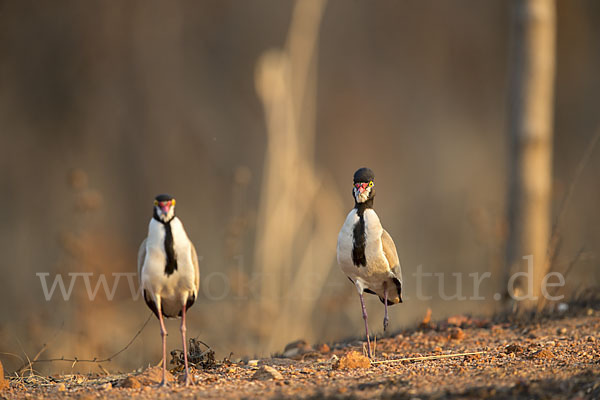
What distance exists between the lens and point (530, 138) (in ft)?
24.0

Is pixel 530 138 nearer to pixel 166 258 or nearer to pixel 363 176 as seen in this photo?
pixel 363 176

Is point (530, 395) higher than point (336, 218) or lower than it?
lower

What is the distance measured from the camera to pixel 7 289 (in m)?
9.51

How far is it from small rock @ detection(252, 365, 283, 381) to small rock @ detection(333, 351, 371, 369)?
375 millimetres

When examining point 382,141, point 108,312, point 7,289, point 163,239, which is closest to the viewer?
point 163,239

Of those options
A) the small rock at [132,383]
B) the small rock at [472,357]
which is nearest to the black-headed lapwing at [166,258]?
the small rock at [132,383]

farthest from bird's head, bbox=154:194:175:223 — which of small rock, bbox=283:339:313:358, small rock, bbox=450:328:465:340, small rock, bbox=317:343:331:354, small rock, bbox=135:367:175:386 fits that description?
small rock, bbox=450:328:465:340

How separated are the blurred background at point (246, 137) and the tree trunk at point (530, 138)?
0.60 metres

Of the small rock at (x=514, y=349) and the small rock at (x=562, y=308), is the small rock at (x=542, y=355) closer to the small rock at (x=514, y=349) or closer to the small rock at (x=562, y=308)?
the small rock at (x=514, y=349)

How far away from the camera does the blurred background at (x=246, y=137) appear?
30.8ft

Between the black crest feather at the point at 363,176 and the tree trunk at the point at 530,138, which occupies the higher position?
the tree trunk at the point at 530,138

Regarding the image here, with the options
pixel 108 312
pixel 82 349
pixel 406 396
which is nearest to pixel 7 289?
pixel 108 312

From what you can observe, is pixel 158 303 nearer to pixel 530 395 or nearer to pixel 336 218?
pixel 530 395

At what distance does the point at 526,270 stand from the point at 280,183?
2.61 meters
